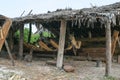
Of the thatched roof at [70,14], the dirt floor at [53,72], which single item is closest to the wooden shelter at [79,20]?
the thatched roof at [70,14]

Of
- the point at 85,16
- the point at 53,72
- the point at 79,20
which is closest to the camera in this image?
the point at 85,16

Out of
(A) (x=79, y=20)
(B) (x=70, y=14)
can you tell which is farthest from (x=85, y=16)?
(B) (x=70, y=14)

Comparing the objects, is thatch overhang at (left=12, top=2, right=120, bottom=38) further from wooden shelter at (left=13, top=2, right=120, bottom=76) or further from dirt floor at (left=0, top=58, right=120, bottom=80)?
dirt floor at (left=0, top=58, right=120, bottom=80)

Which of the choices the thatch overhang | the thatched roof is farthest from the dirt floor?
the thatched roof

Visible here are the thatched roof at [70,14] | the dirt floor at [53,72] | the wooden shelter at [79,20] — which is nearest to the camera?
the dirt floor at [53,72]

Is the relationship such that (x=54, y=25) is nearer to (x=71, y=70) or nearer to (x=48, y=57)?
(x=48, y=57)

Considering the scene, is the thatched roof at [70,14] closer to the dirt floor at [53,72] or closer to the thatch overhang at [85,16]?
the thatch overhang at [85,16]

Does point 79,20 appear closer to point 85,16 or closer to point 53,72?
point 85,16

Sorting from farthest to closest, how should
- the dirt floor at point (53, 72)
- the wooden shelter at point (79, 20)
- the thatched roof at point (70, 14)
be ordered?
the thatched roof at point (70, 14)
the wooden shelter at point (79, 20)
the dirt floor at point (53, 72)

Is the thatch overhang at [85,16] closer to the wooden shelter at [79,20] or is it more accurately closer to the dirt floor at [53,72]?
the wooden shelter at [79,20]

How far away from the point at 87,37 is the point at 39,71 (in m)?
5.29

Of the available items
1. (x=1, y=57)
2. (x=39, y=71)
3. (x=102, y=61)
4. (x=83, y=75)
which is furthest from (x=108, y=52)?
(x=1, y=57)

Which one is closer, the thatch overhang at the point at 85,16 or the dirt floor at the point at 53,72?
the dirt floor at the point at 53,72

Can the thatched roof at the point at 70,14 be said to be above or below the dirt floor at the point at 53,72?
above
